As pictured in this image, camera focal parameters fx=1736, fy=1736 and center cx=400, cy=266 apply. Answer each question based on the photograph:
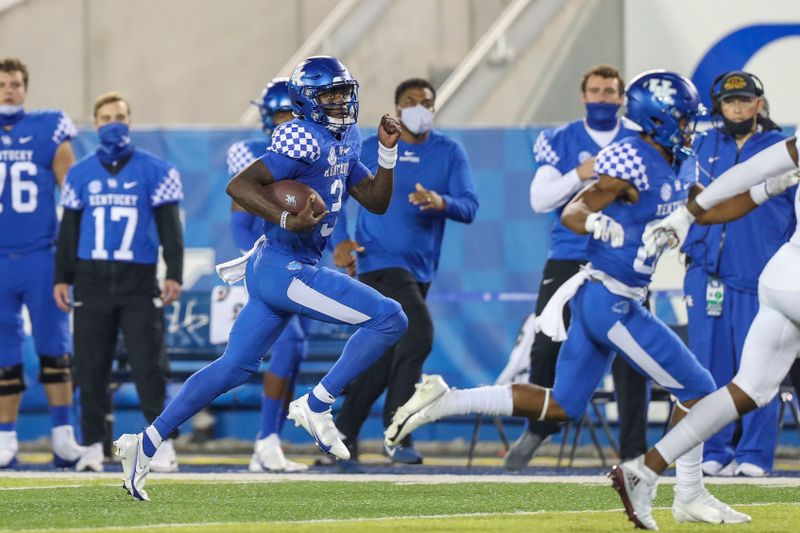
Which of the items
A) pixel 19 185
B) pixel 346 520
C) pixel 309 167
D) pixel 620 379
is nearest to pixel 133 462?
pixel 346 520

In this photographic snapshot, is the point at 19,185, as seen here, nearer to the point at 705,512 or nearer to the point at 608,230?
the point at 608,230

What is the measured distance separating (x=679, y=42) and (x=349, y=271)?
118 inches

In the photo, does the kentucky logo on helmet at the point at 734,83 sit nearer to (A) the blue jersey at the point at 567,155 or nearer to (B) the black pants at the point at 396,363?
(A) the blue jersey at the point at 567,155

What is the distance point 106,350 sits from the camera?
891cm

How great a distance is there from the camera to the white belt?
6363 mm

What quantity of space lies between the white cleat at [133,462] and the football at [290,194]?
3.45ft

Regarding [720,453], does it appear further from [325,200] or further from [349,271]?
[325,200]

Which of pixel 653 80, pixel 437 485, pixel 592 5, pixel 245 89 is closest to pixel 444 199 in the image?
pixel 437 485

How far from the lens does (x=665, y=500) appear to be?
22.3 ft

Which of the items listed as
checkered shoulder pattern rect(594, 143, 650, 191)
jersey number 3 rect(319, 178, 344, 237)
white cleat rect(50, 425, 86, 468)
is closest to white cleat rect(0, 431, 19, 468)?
white cleat rect(50, 425, 86, 468)

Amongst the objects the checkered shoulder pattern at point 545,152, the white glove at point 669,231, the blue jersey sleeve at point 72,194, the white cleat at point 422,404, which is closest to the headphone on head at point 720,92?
the checkered shoulder pattern at point 545,152

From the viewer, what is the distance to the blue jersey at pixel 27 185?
9.06m

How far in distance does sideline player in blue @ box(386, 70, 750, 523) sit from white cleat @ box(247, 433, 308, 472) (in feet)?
7.52

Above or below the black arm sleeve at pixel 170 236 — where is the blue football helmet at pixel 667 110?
above
